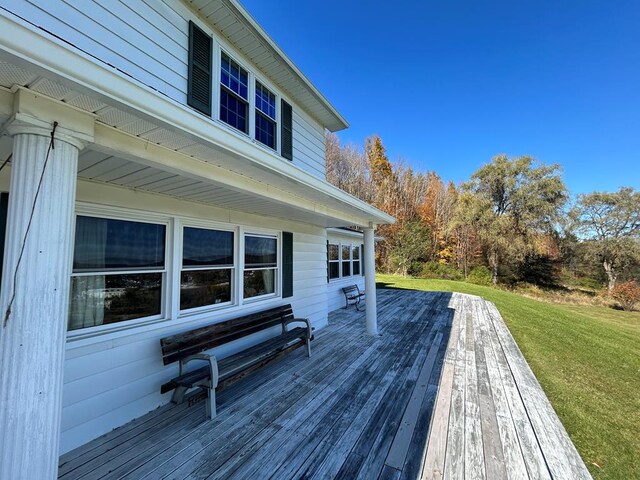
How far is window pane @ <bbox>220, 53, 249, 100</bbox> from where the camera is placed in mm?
3979

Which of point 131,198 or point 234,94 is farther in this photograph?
point 234,94

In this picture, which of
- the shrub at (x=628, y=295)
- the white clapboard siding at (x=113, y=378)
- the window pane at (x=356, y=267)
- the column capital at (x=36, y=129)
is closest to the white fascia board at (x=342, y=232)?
the window pane at (x=356, y=267)

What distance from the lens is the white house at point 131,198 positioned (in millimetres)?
1253

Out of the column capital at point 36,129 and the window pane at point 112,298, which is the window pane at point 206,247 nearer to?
the window pane at point 112,298

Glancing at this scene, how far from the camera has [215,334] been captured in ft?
11.5

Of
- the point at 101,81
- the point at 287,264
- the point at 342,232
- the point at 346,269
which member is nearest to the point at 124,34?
the point at 101,81

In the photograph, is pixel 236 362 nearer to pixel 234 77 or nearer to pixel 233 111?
pixel 233 111

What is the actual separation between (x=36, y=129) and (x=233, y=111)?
10.4 ft

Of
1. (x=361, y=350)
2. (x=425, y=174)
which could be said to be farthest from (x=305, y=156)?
(x=425, y=174)

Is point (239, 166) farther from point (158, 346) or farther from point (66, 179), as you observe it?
point (158, 346)

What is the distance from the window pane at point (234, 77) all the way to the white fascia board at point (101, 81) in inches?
99.6

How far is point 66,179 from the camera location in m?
1.42

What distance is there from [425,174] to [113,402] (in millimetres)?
25131

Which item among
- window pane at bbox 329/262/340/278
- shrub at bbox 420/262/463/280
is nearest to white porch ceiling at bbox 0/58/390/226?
window pane at bbox 329/262/340/278
